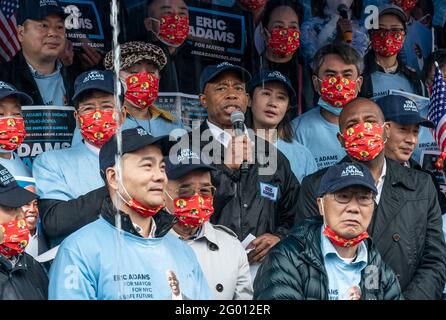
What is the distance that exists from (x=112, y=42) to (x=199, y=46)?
68 cm

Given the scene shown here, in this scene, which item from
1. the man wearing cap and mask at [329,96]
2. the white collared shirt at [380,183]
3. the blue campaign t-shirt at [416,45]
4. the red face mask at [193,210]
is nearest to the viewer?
the red face mask at [193,210]

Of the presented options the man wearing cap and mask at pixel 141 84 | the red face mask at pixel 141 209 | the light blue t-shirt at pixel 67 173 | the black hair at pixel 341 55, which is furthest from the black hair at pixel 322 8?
the red face mask at pixel 141 209

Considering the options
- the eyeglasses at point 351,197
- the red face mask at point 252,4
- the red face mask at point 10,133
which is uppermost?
the red face mask at point 252,4

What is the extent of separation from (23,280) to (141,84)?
1.96m

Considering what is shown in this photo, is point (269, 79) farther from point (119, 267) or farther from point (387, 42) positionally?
point (119, 267)

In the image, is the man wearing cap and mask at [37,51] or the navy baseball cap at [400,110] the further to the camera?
the man wearing cap and mask at [37,51]

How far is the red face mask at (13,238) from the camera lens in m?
9.01

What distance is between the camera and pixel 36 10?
420 inches

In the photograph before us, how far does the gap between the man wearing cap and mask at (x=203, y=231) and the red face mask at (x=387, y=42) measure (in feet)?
7.73

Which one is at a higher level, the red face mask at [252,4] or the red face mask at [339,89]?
the red face mask at [252,4]

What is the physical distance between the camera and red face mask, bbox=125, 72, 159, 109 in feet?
34.3

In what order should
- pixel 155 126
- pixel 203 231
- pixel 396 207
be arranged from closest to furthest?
pixel 203 231, pixel 396 207, pixel 155 126

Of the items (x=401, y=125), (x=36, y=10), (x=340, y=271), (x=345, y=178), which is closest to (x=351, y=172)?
(x=345, y=178)

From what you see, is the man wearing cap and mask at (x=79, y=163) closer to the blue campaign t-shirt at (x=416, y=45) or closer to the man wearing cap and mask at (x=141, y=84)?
the man wearing cap and mask at (x=141, y=84)
